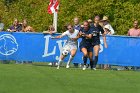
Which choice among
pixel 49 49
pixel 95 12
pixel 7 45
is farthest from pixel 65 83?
pixel 95 12

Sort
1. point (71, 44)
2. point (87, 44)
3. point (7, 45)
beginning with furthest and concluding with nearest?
point (7, 45) < point (71, 44) < point (87, 44)

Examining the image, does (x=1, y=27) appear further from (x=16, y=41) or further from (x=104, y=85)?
(x=104, y=85)

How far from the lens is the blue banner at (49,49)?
20.3m

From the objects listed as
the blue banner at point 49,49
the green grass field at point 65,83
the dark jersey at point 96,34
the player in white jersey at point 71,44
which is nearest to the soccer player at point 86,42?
the dark jersey at point 96,34

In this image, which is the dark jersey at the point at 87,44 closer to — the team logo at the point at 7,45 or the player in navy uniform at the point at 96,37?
the player in navy uniform at the point at 96,37

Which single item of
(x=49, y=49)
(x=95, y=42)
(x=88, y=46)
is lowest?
(x=49, y=49)

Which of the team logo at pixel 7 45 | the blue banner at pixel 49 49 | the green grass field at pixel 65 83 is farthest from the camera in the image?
the team logo at pixel 7 45

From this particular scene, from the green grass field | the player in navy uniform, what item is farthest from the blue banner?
the green grass field

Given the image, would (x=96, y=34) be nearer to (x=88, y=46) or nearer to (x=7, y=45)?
(x=88, y=46)

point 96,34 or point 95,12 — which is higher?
point 95,12

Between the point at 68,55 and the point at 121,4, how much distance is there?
1803cm

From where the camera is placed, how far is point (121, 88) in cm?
1265

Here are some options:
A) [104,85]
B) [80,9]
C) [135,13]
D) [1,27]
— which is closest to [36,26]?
[80,9]

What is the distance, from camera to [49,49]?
68.5ft
